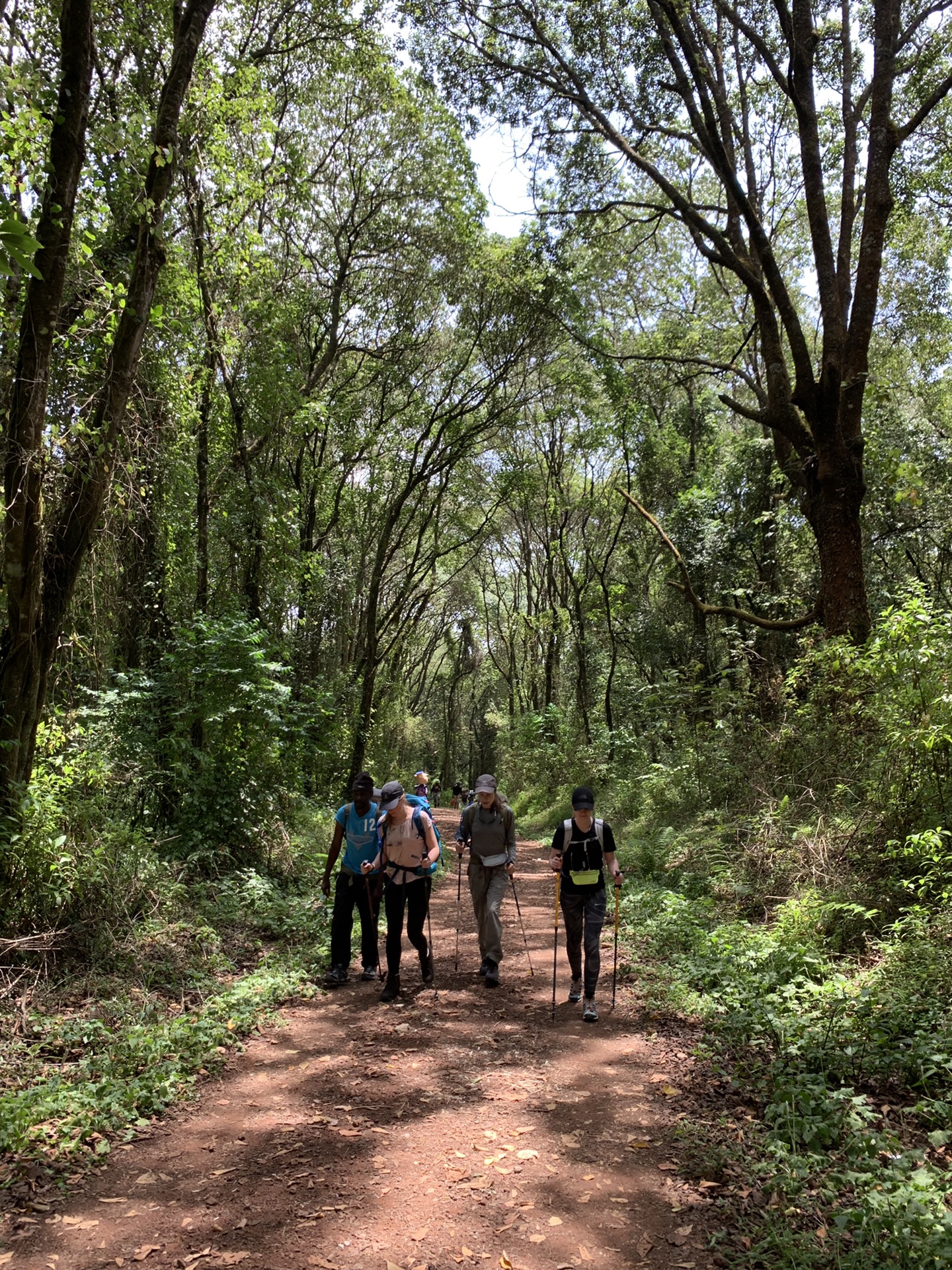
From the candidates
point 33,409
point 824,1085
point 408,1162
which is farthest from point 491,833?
point 33,409

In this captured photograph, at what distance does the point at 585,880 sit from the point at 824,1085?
2.39 m

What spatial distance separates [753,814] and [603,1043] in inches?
165

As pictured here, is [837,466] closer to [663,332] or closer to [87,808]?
[87,808]

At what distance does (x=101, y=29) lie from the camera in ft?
27.4

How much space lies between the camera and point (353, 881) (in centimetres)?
702

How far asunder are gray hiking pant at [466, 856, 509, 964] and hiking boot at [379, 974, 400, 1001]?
2.88ft

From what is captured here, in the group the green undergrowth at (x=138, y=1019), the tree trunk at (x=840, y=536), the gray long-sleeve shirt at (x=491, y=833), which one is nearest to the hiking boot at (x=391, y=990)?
the green undergrowth at (x=138, y=1019)

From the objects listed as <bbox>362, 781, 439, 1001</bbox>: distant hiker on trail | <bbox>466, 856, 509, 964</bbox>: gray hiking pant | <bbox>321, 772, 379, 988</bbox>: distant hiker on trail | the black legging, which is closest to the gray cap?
<bbox>362, 781, 439, 1001</bbox>: distant hiker on trail

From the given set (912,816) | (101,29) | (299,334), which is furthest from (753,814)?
(299,334)

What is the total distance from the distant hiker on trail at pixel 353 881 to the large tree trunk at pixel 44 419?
2.69 m

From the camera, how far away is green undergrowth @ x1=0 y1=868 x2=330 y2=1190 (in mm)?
3963

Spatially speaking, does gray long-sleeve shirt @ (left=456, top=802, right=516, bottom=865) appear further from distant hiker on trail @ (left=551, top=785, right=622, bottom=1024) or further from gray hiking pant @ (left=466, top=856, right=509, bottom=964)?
distant hiker on trail @ (left=551, top=785, right=622, bottom=1024)

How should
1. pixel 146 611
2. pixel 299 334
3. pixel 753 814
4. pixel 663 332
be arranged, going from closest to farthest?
1. pixel 753 814
2. pixel 146 611
3. pixel 299 334
4. pixel 663 332

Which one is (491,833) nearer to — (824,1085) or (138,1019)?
(138,1019)
